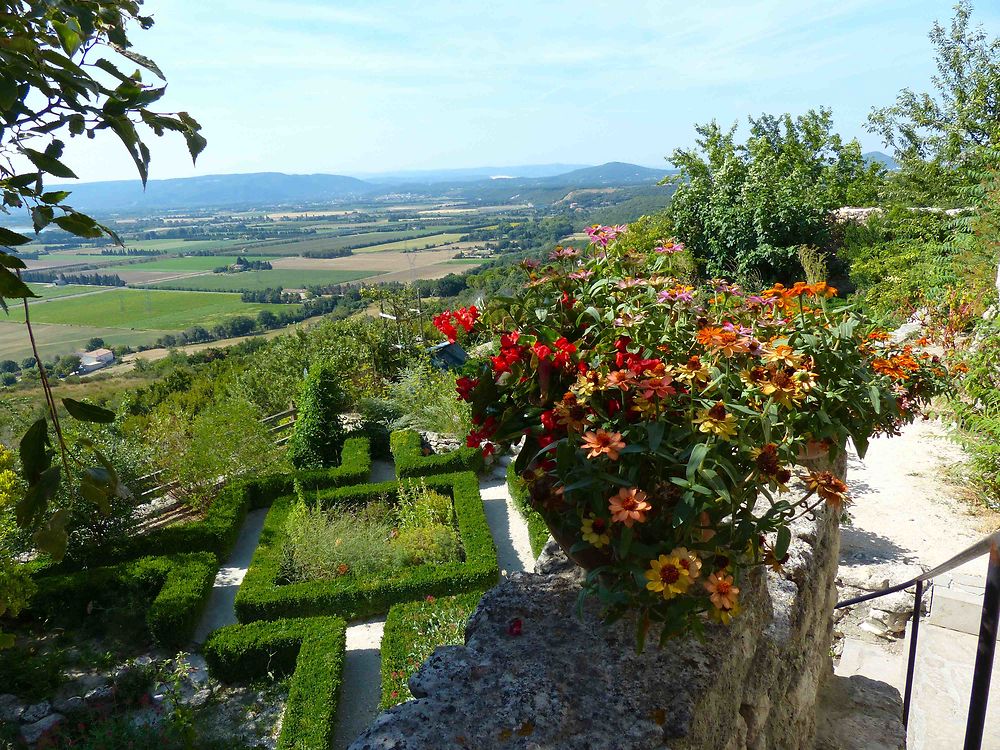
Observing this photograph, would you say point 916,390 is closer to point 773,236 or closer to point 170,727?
point 170,727

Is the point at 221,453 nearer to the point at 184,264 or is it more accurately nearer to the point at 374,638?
the point at 374,638

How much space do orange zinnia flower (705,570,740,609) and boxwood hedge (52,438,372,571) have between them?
20.8 ft

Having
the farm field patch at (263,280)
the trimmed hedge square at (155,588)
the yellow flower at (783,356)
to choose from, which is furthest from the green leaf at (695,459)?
the farm field patch at (263,280)

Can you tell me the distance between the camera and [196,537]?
645cm

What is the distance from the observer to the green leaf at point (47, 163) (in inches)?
37.6

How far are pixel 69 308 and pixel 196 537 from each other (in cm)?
5195

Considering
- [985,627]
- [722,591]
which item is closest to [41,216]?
[722,591]

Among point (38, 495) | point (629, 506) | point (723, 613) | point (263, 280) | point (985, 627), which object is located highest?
point (38, 495)

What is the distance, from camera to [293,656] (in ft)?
16.5

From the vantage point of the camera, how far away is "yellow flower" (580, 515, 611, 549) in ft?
4.45

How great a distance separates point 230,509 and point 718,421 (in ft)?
22.5

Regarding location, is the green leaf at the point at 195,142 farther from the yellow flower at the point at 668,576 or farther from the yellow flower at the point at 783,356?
the yellow flower at the point at 783,356

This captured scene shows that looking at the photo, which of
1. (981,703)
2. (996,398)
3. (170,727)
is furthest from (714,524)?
(996,398)

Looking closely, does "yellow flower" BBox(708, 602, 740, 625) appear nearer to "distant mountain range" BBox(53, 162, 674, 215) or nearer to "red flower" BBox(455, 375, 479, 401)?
"red flower" BBox(455, 375, 479, 401)
